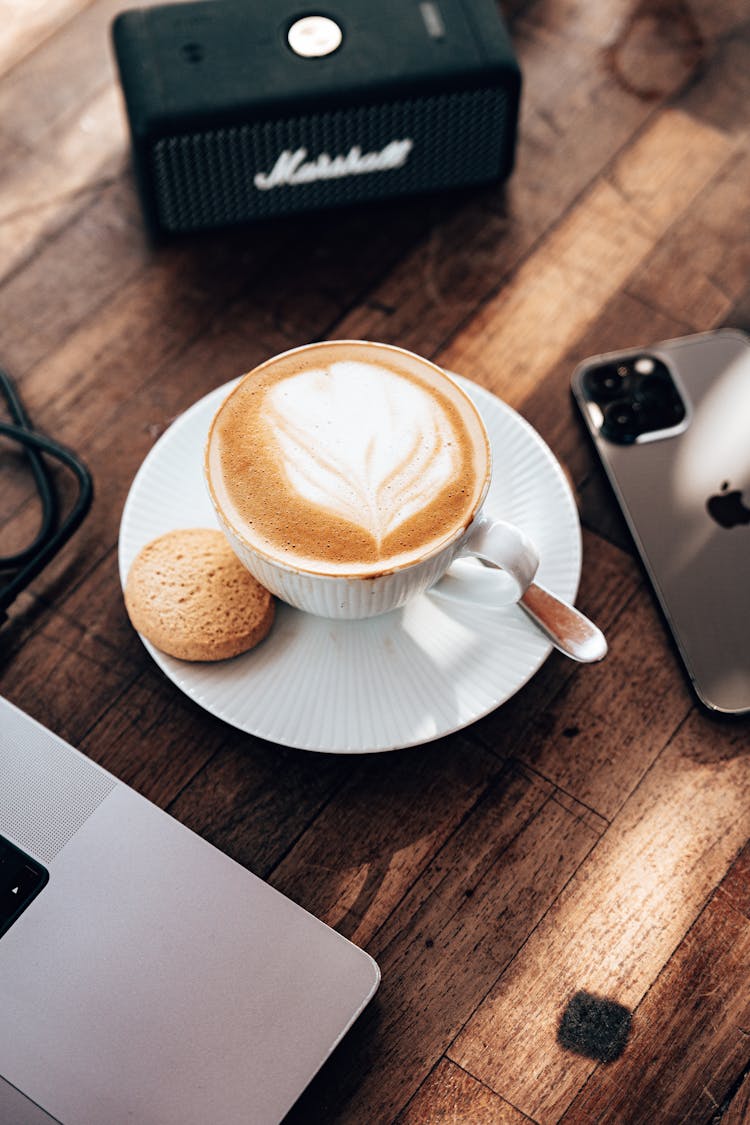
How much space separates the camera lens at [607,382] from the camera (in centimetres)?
79

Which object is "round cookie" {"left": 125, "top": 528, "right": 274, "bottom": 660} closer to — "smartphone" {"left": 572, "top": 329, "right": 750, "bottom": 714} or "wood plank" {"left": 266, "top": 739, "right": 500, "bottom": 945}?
"wood plank" {"left": 266, "top": 739, "right": 500, "bottom": 945}

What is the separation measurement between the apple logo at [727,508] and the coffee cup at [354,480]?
0.19 metres

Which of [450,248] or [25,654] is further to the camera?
[450,248]

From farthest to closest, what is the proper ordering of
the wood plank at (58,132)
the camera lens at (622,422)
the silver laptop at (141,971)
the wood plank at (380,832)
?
1. the wood plank at (58,132)
2. the camera lens at (622,422)
3. the wood plank at (380,832)
4. the silver laptop at (141,971)

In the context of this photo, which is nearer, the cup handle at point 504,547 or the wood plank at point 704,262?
the cup handle at point 504,547

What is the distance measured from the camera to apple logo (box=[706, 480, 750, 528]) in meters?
0.74

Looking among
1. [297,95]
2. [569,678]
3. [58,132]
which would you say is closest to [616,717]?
[569,678]

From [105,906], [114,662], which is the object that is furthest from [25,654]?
[105,906]

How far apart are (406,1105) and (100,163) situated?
2.58 feet

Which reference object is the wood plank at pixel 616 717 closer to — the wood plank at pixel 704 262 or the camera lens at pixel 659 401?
the camera lens at pixel 659 401

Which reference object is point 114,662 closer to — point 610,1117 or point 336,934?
point 336,934

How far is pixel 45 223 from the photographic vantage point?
34.5 inches

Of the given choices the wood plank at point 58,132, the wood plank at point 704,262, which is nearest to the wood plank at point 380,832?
the wood plank at point 704,262

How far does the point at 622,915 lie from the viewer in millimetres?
647
